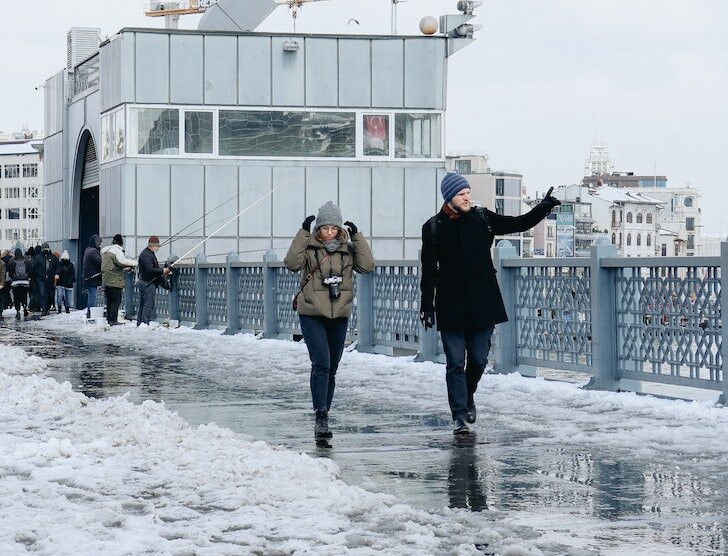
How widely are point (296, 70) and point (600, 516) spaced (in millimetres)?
33147

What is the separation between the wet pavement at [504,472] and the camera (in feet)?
22.2

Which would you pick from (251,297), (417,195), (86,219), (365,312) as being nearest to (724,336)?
(365,312)

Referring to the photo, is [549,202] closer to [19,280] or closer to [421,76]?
[19,280]

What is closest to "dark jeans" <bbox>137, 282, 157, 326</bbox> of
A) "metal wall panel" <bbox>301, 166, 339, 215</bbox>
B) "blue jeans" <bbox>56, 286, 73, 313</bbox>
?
"blue jeans" <bbox>56, 286, 73, 313</bbox>

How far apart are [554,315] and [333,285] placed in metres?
4.38

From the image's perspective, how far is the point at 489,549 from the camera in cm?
613

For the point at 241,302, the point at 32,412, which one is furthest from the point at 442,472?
the point at 241,302

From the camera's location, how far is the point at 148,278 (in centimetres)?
2855

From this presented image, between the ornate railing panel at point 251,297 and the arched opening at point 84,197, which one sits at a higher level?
the arched opening at point 84,197

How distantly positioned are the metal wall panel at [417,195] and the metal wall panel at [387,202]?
17cm

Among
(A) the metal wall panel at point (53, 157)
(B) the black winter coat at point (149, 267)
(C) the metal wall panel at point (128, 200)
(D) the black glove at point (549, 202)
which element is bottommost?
(B) the black winter coat at point (149, 267)

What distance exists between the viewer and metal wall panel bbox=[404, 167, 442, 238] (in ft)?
133

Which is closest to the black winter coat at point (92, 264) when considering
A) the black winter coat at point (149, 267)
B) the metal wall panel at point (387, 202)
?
the black winter coat at point (149, 267)

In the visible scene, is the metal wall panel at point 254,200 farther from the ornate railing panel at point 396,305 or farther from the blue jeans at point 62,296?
the ornate railing panel at point 396,305
